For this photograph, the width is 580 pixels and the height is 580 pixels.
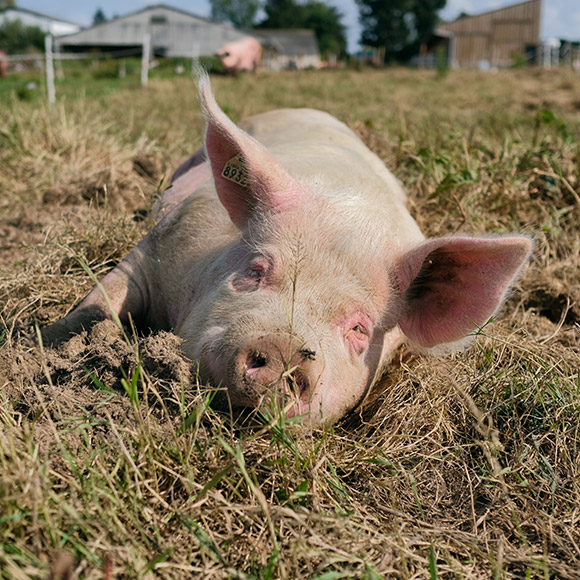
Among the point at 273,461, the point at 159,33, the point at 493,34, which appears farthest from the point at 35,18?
the point at 273,461

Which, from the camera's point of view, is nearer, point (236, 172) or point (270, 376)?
point (270, 376)

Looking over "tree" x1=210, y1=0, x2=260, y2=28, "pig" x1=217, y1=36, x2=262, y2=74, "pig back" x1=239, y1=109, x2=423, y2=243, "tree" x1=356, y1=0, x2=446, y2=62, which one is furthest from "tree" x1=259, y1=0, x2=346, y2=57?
"pig back" x1=239, y1=109, x2=423, y2=243

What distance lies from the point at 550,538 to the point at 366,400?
3.12 ft

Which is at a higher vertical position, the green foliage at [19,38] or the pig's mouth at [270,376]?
the green foliage at [19,38]

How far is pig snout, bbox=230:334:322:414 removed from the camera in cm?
211

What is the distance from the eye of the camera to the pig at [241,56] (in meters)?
25.1

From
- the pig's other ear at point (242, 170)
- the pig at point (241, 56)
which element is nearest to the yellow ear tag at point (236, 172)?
the pig's other ear at point (242, 170)

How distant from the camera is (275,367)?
Answer: 6.94 ft

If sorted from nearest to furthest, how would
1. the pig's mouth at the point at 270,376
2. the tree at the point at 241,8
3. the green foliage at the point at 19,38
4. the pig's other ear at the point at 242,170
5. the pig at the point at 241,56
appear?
the pig's mouth at the point at 270,376 < the pig's other ear at the point at 242,170 < the pig at the point at 241,56 < the green foliage at the point at 19,38 < the tree at the point at 241,8

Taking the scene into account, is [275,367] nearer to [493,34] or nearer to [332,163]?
[332,163]

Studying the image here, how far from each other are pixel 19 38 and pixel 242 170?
79.4m

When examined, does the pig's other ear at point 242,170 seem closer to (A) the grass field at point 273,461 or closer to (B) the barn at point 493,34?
(A) the grass field at point 273,461

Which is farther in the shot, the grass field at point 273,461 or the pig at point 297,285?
the pig at point 297,285

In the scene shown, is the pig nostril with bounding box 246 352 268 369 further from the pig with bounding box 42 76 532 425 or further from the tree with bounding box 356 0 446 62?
the tree with bounding box 356 0 446 62
